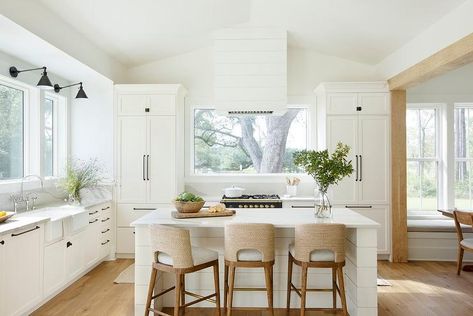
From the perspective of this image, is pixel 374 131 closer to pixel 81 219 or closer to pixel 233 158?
pixel 233 158

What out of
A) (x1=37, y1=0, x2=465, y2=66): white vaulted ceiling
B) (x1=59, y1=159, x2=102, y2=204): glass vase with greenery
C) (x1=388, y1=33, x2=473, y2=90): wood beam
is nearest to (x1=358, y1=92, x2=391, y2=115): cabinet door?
(x1=388, y1=33, x2=473, y2=90): wood beam

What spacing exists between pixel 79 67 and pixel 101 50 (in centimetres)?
47

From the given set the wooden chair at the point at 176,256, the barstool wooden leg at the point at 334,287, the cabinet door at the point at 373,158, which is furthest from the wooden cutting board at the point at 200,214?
the cabinet door at the point at 373,158

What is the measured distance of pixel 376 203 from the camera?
16.3ft

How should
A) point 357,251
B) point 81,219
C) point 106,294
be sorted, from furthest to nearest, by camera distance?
point 81,219 → point 106,294 → point 357,251

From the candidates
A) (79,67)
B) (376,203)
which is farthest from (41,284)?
(376,203)

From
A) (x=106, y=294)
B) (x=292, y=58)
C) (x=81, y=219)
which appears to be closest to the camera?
(x=106, y=294)

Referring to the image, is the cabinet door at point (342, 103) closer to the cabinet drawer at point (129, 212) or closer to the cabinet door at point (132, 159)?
the cabinet door at point (132, 159)

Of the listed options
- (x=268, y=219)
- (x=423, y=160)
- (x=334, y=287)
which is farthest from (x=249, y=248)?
(x=423, y=160)

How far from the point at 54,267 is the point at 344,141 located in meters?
3.93

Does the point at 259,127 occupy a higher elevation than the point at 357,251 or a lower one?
higher

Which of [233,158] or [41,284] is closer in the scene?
[41,284]

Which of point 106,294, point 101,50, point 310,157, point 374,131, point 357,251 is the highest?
point 101,50

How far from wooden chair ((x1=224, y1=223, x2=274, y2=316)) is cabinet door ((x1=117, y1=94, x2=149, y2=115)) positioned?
2.89m
